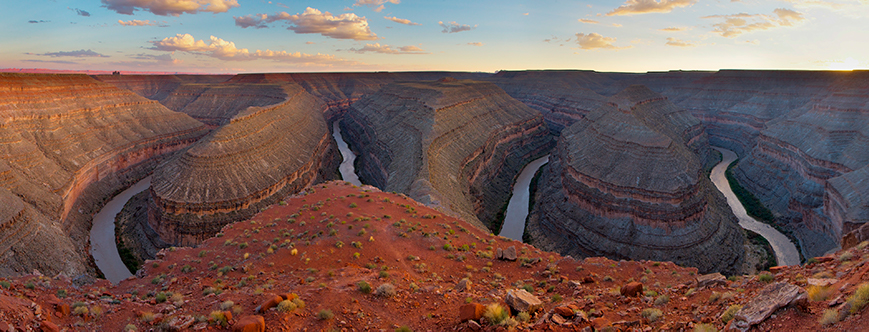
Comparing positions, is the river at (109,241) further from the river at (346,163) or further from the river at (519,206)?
the river at (519,206)

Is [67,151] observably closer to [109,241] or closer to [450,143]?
[109,241]

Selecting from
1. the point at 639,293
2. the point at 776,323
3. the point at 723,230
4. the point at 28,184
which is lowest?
the point at 723,230

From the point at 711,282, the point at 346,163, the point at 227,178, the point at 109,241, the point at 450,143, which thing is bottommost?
the point at 109,241

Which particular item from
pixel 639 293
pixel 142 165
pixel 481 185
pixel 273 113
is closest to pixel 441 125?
pixel 481 185

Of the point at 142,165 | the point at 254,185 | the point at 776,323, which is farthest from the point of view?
the point at 142,165

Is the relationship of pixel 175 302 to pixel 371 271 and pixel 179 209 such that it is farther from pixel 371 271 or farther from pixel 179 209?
pixel 179 209

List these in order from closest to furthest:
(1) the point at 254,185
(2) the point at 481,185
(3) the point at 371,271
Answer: (3) the point at 371,271
(1) the point at 254,185
(2) the point at 481,185

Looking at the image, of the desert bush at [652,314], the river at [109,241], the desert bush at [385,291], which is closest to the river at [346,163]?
the river at [109,241]

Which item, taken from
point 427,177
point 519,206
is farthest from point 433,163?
point 519,206
